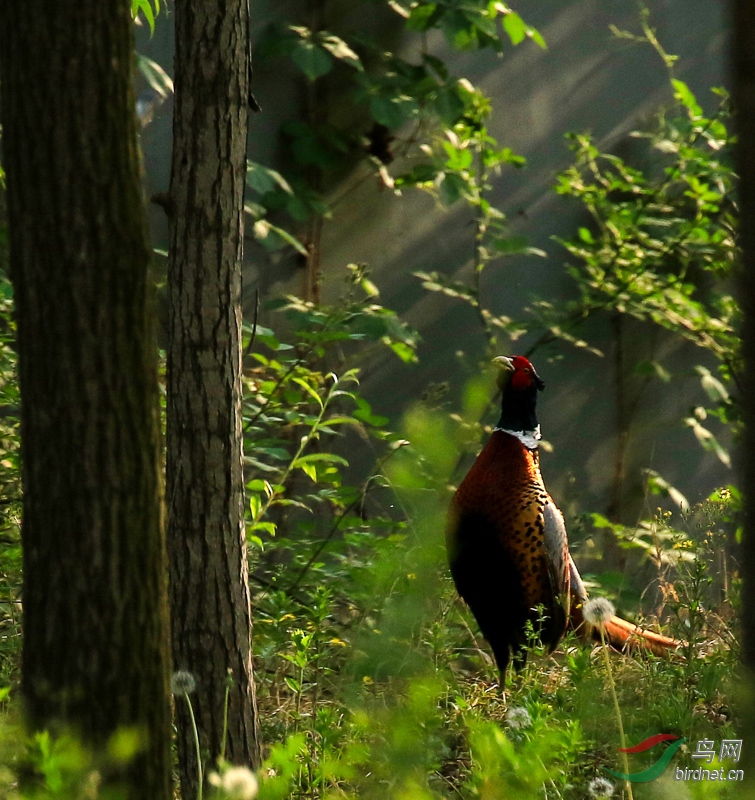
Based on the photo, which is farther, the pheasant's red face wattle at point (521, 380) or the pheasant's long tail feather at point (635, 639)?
the pheasant's red face wattle at point (521, 380)

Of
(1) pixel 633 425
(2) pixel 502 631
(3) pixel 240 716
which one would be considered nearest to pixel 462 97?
(1) pixel 633 425

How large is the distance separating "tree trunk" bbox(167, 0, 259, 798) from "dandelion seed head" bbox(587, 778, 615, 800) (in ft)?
2.13

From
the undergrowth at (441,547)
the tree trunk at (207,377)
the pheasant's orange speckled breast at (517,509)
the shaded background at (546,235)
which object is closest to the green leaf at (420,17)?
the undergrowth at (441,547)

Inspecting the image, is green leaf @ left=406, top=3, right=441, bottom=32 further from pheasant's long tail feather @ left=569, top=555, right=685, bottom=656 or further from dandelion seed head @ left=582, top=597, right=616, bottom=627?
dandelion seed head @ left=582, top=597, right=616, bottom=627

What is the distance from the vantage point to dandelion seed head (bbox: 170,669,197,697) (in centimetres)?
189

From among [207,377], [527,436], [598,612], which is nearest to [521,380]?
[527,436]

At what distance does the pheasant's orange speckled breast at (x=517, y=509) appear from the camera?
3008mm

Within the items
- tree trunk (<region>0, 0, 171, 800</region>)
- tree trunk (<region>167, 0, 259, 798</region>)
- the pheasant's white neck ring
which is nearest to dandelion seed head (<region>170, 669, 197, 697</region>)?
tree trunk (<region>167, 0, 259, 798</region>)

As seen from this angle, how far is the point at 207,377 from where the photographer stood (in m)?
2.09

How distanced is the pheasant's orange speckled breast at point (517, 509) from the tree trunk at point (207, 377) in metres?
1.07

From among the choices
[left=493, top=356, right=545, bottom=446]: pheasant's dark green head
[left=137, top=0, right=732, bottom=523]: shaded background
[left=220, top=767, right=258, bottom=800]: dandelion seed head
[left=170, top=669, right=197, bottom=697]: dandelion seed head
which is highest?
[left=137, top=0, right=732, bottom=523]: shaded background

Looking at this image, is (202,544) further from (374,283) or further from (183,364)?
(374,283)

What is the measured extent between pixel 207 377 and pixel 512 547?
4.07 ft

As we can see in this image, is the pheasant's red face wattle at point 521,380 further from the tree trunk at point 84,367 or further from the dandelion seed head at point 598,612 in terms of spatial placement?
the tree trunk at point 84,367
